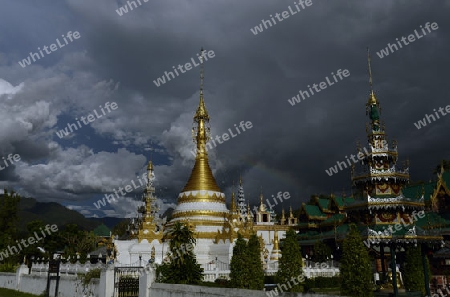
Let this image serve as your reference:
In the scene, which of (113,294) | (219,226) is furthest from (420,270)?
(219,226)

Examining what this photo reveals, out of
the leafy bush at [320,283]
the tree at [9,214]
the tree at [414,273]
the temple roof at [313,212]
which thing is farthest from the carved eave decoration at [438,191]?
the tree at [9,214]

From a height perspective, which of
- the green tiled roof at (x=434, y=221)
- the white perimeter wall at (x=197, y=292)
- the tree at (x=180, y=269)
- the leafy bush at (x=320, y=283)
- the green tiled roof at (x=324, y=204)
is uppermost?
the green tiled roof at (x=324, y=204)

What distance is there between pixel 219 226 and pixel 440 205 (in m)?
25.1

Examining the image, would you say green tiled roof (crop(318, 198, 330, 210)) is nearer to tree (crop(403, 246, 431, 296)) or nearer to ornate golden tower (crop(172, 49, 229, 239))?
ornate golden tower (crop(172, 49, 229, 239))

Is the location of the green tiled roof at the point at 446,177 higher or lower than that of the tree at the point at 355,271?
higher

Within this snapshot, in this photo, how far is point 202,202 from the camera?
53.4 m

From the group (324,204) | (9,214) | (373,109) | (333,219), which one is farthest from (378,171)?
(9,214)

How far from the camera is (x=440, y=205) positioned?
4234 centimetres

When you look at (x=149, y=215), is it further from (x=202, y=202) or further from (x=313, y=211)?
(x=313, y=211)

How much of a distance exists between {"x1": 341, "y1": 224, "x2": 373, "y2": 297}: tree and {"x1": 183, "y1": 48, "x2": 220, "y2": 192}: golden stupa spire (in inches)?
1497

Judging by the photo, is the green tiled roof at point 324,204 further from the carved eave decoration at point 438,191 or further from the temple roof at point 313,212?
the carved eave decoration at point 438,191

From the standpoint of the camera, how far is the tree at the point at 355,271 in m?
17.3

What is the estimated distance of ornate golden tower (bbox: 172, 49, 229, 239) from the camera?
51.1 metres

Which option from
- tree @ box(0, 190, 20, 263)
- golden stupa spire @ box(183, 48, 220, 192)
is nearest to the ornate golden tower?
golden stupa spire @ box(183, 48, 220, 192)
